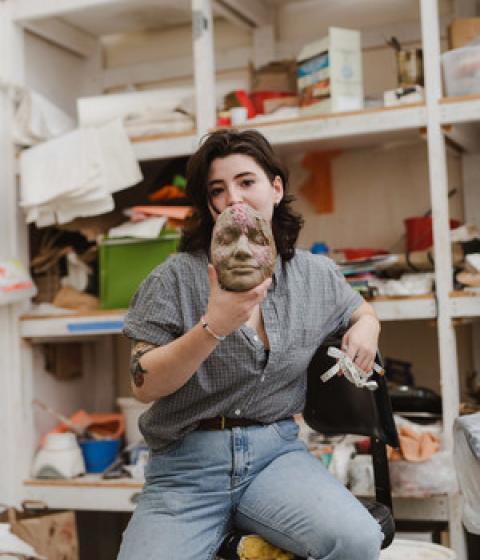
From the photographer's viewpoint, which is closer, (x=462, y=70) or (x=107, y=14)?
(x=462, y=70)

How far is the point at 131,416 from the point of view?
343 cm

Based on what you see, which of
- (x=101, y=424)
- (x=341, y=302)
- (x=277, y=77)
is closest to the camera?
(x=341, y=302)

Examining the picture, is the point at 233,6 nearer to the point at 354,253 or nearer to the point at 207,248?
the point at 354,253

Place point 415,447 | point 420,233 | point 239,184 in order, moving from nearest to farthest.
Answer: point 239,184 < point 415,447 < point 420,233

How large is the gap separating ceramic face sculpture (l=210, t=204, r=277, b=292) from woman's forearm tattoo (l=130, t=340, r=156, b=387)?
0.30 meters

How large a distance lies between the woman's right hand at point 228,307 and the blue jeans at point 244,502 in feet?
1.14

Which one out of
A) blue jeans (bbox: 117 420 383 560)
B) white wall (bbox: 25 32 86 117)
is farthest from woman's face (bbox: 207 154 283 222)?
white wall (bbox: 25 32 86 117)

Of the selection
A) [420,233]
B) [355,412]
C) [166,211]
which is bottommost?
→ [355,412]

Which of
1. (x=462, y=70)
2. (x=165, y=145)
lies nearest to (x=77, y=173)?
(x=165, y=145)

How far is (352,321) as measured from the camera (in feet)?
6.76

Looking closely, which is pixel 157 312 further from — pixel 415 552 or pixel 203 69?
pixel 203 69

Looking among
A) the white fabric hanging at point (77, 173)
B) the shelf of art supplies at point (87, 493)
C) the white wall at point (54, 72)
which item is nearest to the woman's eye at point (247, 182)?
the white fabric hanging at point (77, 173)

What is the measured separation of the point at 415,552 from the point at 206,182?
3.88 feet

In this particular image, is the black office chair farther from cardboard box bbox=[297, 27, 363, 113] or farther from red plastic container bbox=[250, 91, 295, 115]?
red plastic container bbox=[250, 91, 295, 115]
